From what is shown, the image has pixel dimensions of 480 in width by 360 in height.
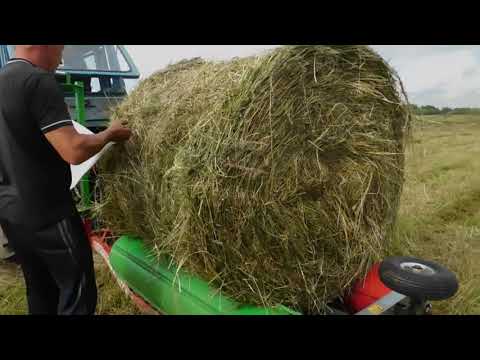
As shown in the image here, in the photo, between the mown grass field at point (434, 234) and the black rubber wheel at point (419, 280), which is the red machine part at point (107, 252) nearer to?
the mown grass field at point (434, 234)

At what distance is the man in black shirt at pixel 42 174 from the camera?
187 cm

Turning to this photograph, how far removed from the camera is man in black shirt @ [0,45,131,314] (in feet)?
6.13

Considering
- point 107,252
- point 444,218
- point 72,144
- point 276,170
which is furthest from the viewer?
point 444,218

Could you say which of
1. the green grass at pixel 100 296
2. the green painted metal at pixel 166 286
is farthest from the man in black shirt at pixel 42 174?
the green grass at pixel 100 296

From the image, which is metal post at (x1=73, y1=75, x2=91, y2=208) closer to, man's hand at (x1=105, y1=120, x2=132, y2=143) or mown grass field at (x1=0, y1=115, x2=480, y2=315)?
mown grass field at (x1=0, y1=115, x2=480, y2=315)

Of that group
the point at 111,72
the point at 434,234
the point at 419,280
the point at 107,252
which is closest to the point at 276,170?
the point at 419,280

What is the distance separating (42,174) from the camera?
199cm

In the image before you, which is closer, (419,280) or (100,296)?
A: (419,280)

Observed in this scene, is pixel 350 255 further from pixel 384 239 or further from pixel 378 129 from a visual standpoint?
pixel 378 129

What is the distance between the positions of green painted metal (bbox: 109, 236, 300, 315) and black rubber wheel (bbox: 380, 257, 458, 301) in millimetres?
691

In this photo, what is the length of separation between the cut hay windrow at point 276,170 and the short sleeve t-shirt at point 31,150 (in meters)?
0.61

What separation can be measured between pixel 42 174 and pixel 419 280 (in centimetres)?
225

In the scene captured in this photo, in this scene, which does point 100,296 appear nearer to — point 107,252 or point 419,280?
point 107,252

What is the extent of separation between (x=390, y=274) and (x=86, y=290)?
1869 millimetres
